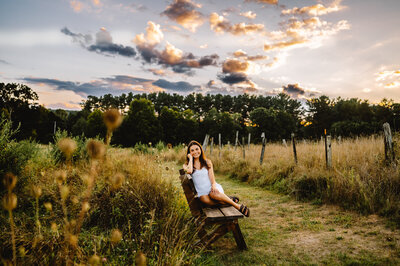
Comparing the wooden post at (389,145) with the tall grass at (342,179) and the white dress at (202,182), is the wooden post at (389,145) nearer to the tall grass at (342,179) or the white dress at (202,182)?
the tall grass at (342,179)

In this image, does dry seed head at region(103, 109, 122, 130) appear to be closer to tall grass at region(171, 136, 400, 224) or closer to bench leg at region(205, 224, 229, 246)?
bench leg at region(205, 224, 229, 246)

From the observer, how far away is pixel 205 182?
182 inches

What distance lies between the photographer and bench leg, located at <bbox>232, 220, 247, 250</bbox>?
366 centimetres

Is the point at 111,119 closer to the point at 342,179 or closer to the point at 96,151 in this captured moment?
the point at 96,151

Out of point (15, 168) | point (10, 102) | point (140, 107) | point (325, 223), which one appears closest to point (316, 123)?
point (140, 107)

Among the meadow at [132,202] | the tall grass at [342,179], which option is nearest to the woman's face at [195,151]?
the meadow at [132,202]

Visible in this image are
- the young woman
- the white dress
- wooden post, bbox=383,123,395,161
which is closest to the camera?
the young woman

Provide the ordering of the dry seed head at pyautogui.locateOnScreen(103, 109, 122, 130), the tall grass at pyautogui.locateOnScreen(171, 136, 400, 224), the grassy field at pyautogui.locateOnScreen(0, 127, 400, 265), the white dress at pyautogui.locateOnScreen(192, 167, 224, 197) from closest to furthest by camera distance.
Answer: the dry seed head at pyautogui.locateOnScreen(103, 109, 122, 130) < the grassy field at pyautogui.locateOnScreen(0, 127, 400, 265) < the white dress at pyautogui.locateOnScreen(192, 167, 224, 197) < the tall grass at pyautogui.locateOnScreen(171, 136, 400, 224)

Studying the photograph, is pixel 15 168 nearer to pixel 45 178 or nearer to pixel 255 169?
pixel 45 178

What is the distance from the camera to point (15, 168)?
13.9ft

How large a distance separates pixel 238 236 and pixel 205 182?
4.13 ft

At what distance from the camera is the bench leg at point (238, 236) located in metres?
3.66

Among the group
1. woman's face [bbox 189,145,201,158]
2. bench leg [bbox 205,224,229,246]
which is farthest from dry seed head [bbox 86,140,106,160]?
woman's face [bbox 189,145,201,158]

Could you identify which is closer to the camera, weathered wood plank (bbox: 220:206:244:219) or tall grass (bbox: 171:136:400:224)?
weathered wood plank (bbox: 220:206:244:219)
